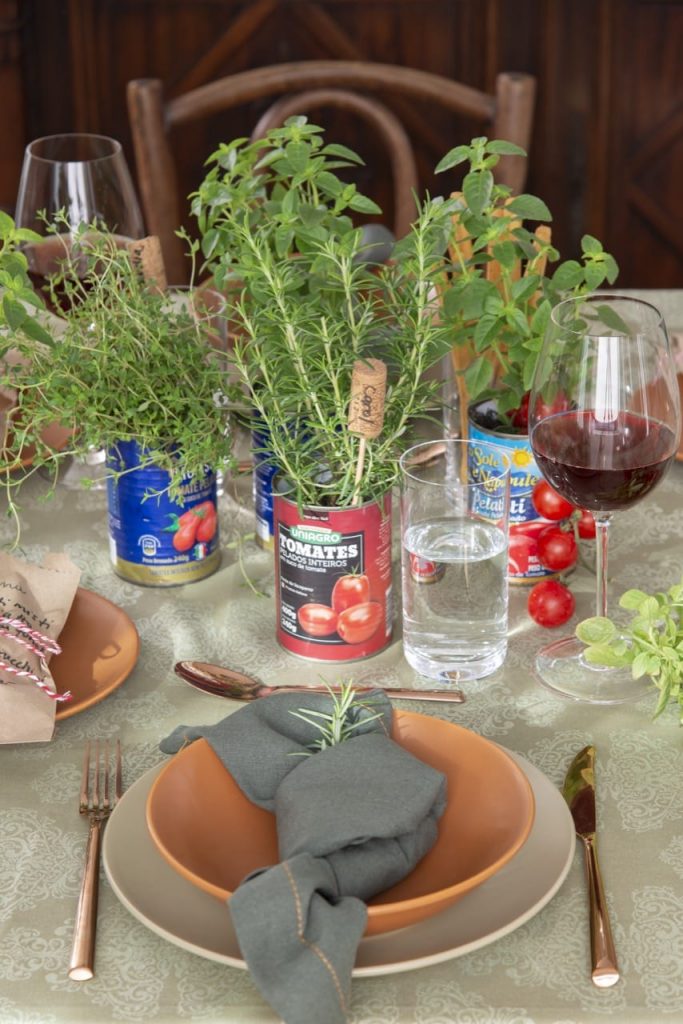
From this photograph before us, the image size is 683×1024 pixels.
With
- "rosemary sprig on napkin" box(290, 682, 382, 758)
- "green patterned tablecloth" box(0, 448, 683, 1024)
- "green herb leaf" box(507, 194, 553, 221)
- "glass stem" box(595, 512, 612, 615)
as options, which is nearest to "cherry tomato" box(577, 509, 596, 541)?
"green patterned tablecloth" box(0, 448, 683, 1024)

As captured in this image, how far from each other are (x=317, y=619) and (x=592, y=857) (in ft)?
0.90

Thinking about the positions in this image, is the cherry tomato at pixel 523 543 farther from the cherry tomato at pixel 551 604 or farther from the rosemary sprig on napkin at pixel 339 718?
the rosemary sprig on napkin at pixel 339 718

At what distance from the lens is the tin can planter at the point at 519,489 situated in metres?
1.01

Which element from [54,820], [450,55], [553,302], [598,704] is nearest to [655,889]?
[598,704]

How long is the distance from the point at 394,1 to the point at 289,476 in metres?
2.00

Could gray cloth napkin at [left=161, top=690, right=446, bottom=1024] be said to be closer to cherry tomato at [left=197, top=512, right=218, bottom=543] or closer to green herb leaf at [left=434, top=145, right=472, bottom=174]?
cherry tomato at [left=197, top=512, right=218, bottom=543]

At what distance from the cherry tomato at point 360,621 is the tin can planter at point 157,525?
0.51 ft

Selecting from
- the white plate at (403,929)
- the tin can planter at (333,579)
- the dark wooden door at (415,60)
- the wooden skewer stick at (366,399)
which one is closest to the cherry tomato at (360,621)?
the tin can planter at (333,579)

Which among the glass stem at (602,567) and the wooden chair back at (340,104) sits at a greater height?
the wooden chair back at (340,104)

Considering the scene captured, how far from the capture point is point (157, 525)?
3.34 ft

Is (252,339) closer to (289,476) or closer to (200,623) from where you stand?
(289,476)

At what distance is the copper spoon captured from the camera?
0.91 m

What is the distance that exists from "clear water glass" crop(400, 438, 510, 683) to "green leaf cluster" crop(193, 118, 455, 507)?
0.04 meters

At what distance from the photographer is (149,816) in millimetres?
720
